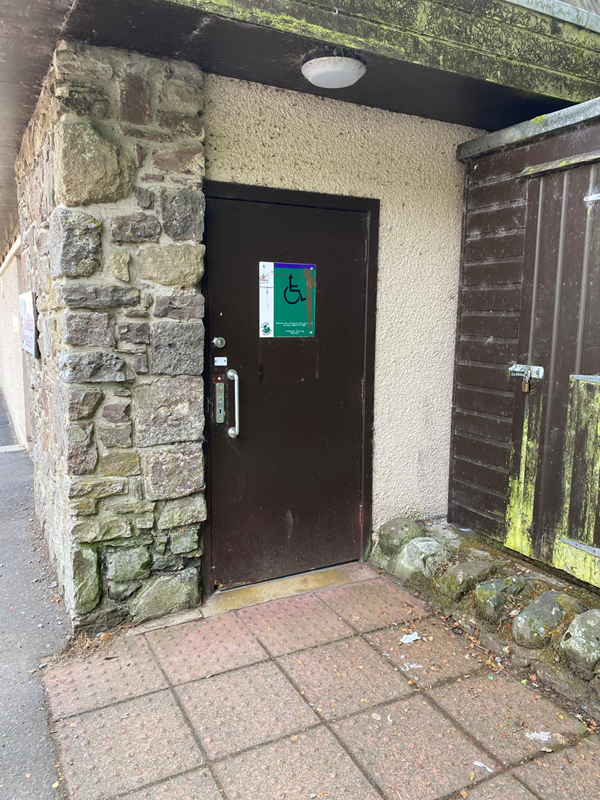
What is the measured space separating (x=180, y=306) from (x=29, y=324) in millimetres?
1741

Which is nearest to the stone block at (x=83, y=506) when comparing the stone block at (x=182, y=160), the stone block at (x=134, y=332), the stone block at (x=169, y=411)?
the stone block at (x=169, y=411)

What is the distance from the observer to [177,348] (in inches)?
106

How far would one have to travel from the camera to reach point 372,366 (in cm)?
335

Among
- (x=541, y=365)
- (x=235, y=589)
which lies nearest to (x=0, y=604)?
(x=235, y=589)

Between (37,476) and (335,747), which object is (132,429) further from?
(37,476)

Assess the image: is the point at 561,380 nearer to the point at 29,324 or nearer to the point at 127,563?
the point at 127,563

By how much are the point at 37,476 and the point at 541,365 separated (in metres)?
3.47

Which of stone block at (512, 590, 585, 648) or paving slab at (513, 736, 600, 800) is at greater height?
stone block at (512, 590, 585, 648)

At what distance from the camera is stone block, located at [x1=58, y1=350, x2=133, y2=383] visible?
2.52 m

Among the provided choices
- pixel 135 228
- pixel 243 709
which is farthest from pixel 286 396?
pixel 243 709

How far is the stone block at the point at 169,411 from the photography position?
269cm

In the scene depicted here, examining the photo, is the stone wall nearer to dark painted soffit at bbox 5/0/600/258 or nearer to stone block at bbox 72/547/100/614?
stone block at bbox 72/547/100/614

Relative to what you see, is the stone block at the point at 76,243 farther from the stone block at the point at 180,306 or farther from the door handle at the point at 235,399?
the door handle at the point at 235,399

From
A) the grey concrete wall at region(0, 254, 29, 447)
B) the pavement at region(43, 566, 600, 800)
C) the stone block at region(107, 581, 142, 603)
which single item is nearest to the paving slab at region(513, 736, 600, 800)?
the pavement at region(43, 566, 600, 800)
